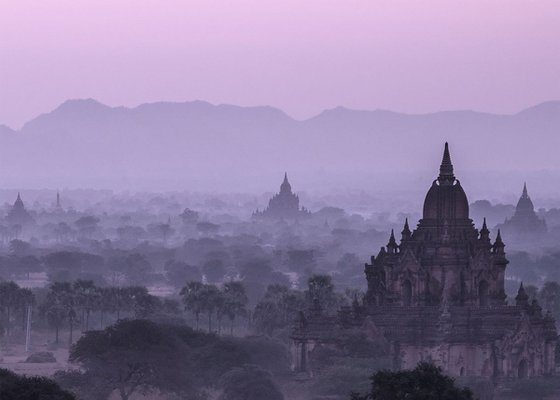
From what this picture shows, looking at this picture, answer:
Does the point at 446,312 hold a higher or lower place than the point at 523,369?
higher

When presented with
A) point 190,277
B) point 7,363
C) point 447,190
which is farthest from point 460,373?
point 190,277

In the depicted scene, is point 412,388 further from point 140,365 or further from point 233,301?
point 233,301

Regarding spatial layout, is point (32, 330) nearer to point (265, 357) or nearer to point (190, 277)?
point (265, 357)

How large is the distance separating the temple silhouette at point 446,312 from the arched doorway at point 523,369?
0.04 metres

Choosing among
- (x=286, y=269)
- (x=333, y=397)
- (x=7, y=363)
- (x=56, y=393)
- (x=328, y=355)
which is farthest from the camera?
(x=286, y=269)

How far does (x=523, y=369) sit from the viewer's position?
83.6 metres

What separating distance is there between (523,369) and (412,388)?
116ft

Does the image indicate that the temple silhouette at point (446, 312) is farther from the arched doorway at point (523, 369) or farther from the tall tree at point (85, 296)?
the tall tree at point (85, 296)

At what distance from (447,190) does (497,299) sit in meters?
5.86

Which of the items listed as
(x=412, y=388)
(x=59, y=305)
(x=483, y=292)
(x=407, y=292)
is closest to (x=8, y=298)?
(x=59, y=305)

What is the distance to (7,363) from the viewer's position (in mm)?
96500

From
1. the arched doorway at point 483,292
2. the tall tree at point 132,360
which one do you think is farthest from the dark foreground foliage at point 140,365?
the arched doorway at point 483,292

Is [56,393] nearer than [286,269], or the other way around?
[56,393]

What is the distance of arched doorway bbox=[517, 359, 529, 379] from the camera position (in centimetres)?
8342
